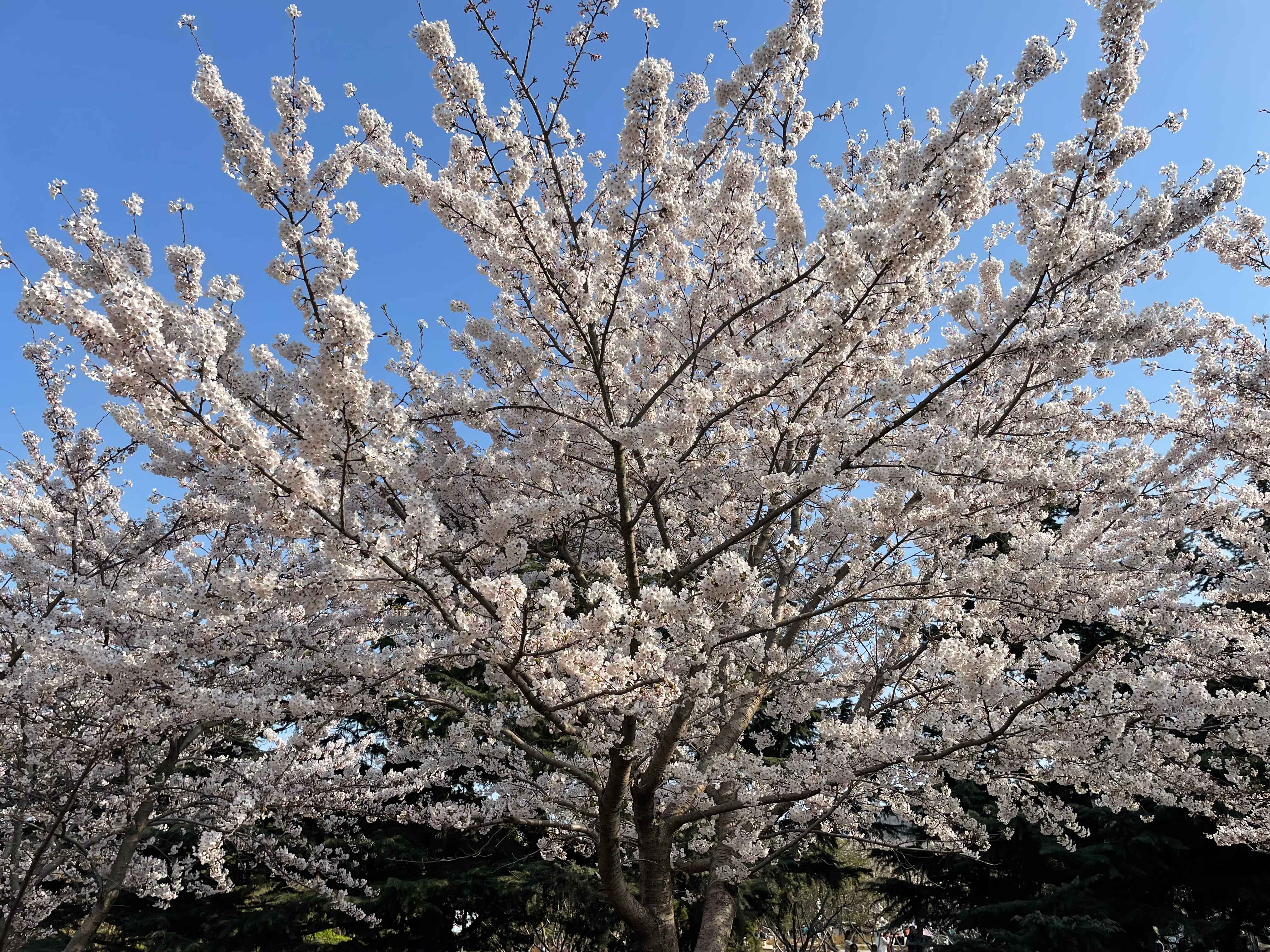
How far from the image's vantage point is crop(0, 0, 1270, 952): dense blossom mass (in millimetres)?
3441

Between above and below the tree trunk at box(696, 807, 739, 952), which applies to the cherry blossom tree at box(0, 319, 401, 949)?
above

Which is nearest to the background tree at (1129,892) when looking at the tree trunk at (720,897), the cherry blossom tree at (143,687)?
the tree trunk at (720,897)

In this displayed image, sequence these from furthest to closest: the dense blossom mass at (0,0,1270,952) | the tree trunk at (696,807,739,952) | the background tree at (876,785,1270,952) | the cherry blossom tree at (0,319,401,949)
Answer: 1. the background tree at (876,785,1270,952)
2. the tree trunk at (696,807,739,952)
3. the cherry blossom tree at (0,319,401,949)
4. the dense blossom mass at (0,0,1270,952)

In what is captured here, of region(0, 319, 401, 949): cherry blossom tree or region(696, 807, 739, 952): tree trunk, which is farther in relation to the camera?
region(696, 807, 739, 952): tree trunk

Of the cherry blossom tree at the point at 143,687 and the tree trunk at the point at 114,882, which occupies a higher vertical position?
the cherry blossom tree at the point at 143,687

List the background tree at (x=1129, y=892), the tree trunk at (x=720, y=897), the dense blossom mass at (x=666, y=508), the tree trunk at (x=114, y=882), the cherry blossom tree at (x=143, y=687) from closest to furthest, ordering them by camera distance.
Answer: the dense blossom mass at (x=666, y=508), the cherry blossom tree at (x=143, y=687), the tree trunk at (x=720, y=897), the tree trunk at (x=114, y=882), the background tree at (x=1129, y=892)

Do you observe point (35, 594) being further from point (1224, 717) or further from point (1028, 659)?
point (1224, 717)

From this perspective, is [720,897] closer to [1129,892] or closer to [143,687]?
[143,687]

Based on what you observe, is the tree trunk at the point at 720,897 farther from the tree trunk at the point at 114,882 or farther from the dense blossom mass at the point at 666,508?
the tree trunk at the point at 114,882

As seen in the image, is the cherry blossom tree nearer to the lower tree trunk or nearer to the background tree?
the lower tree trunk

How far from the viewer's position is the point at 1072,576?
5391 millimetres

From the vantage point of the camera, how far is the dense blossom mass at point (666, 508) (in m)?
3.44

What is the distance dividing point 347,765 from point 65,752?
2.76 meters

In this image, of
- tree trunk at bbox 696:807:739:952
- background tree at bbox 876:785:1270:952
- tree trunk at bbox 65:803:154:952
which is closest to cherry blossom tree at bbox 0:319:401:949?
tree trunk at bbox 65:803:154:952
